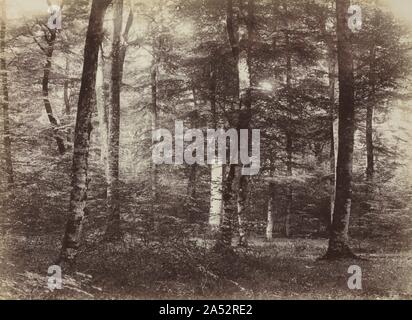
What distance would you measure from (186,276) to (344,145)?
6.40 meters

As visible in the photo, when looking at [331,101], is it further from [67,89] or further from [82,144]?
[67,89]

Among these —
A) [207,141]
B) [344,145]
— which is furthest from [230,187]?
[344,145]

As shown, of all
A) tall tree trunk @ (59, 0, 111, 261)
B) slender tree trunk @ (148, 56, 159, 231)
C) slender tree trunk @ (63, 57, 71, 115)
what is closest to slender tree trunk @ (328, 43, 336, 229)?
slender tree trunk @ (148, 56, 159, 231)

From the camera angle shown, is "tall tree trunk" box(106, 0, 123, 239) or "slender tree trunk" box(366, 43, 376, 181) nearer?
"tall tree trunk" box(106, 0, 123, 239)

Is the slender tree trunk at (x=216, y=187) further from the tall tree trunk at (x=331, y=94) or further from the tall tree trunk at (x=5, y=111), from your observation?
the tall tree trunk at (x=5, y=111)

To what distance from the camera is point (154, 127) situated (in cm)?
1666

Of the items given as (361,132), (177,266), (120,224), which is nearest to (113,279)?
(177,266)

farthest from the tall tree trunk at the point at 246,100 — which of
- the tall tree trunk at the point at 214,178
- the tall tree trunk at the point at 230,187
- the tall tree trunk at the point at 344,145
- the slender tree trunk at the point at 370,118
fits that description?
the slender tree trunk at the point at 370,118

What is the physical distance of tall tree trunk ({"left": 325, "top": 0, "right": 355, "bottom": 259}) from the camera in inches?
576

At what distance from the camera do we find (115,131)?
16.8 metres

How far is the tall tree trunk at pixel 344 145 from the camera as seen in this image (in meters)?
14.6

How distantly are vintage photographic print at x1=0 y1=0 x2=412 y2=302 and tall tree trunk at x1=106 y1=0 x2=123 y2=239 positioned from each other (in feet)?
0.17

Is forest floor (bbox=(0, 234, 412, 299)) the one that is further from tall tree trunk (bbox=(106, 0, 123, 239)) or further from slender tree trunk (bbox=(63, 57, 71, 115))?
slender tree trunk (bbox=(63, 57, 71, 115))
